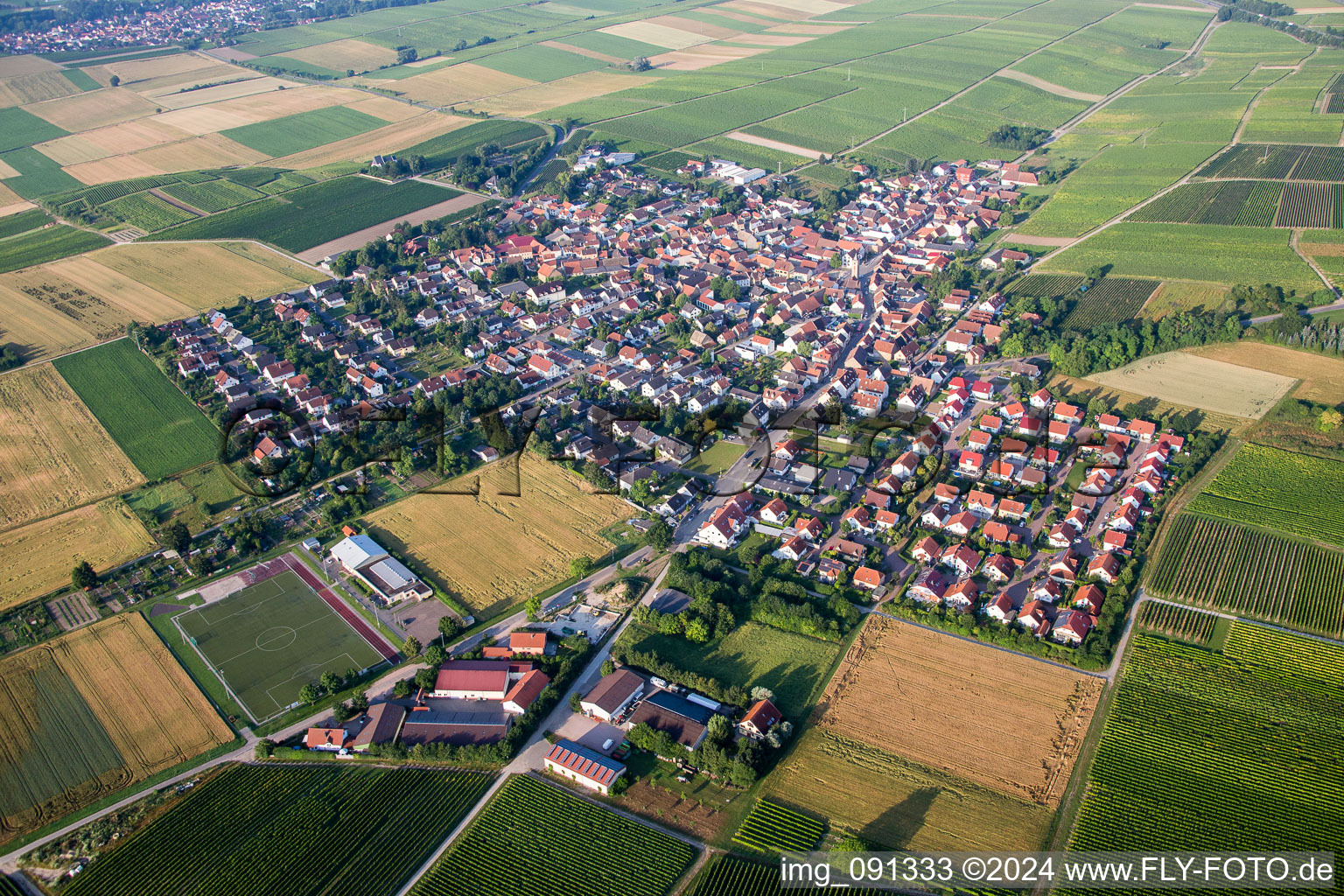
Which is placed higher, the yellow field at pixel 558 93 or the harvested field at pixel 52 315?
the yellow field at pixel 558 93

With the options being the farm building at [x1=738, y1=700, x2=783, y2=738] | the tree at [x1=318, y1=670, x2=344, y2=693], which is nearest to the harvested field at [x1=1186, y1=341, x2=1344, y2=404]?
the farm building at [x1=738, y1=700, x2=783, y2=738]

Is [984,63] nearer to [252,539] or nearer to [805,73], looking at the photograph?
[805,73]

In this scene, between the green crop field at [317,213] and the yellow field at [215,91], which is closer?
the green crop field at [317,213]

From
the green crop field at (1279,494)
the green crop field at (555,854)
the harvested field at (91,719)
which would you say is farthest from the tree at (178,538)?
the green crop field at (1279,494)

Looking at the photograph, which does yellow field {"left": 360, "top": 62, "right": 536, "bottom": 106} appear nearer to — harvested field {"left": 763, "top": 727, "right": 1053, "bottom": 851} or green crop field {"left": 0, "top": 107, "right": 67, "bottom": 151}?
green crop field {"left": 0, "top": 107, "right": 67, "bottom": 151}

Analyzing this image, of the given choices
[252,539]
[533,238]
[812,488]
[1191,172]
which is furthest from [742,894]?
[1191,172]

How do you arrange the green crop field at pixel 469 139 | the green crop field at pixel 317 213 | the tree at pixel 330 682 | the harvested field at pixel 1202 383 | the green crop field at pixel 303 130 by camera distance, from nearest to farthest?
the tree at pixel 330 682 → the harvested field at pixel 1202 383 → the green crop field at pixel 317 213 → the green crop field at pixel 469 139 → the green crop field at pixel 303 130

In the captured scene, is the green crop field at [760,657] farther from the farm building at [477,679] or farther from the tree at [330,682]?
the tree at [330,682]

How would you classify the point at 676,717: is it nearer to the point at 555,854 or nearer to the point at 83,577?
the point at 555,854
